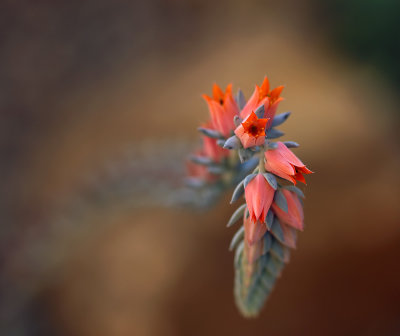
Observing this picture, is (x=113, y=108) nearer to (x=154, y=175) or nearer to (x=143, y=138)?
(x=143, y=138)

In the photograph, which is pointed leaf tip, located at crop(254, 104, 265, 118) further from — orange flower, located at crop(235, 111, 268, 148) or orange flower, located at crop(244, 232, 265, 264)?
orange flower, located at crop(244, 232, 265, 264)

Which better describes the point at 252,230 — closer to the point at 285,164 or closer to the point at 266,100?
the point at 285,164

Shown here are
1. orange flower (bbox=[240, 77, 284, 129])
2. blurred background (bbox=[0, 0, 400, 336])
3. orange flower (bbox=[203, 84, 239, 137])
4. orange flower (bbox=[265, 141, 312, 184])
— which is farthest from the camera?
blurred background (bbox=[0, 0, 400, 336])

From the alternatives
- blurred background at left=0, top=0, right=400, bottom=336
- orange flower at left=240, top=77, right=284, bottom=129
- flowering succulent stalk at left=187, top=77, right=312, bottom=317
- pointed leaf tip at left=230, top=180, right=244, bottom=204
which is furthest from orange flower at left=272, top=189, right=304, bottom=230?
blurred background at left=0, top=0, right=400, bottom=336

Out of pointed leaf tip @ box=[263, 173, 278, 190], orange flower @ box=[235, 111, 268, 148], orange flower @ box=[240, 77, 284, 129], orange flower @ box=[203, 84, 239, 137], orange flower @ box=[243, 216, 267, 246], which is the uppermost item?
orange flower @ box=[203, 84, 239, 137]

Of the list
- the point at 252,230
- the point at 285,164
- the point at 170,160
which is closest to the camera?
the point at 285,164

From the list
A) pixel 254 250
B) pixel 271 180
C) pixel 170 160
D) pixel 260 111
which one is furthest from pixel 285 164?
pixel 170 160

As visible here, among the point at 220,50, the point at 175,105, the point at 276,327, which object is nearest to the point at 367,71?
the point at 220,50
